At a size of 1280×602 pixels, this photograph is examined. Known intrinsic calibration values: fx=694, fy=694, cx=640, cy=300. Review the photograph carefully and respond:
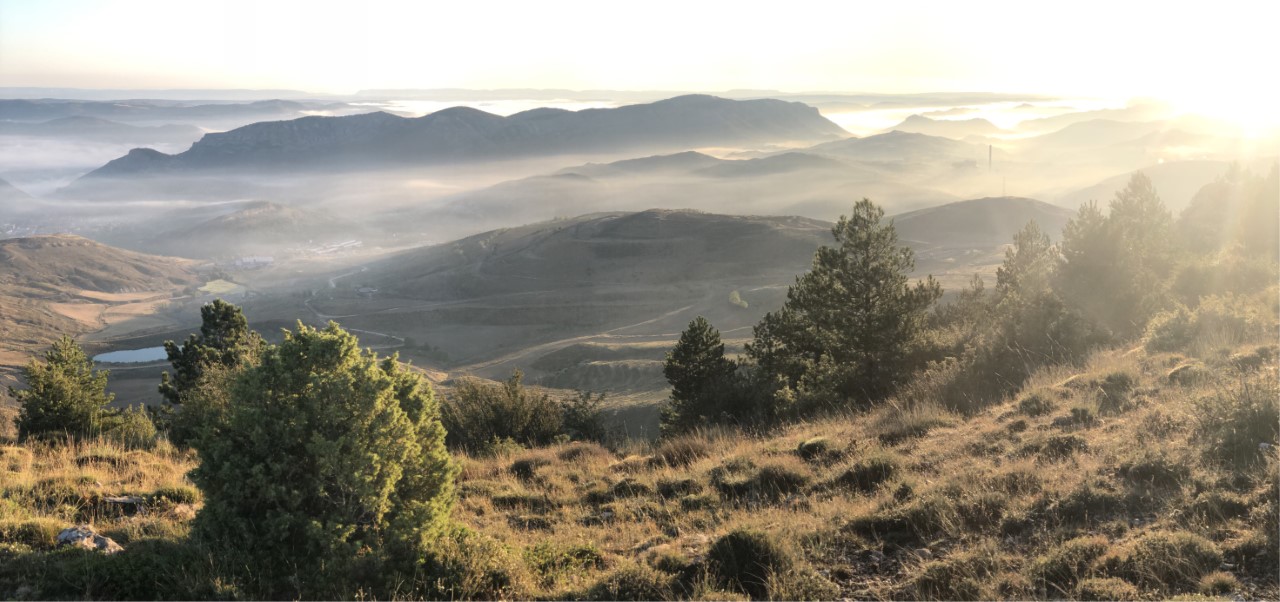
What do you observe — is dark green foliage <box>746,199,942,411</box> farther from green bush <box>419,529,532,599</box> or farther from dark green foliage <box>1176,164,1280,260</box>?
dark green foliage <box>1176,164,1280,260</box>

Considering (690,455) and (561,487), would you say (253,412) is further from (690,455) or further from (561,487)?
(690,455)

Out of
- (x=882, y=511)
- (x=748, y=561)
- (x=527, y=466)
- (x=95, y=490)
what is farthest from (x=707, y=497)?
(x=95, y=490)

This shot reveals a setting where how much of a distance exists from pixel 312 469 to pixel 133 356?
492 feet

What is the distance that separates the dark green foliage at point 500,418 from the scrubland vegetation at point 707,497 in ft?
14.4

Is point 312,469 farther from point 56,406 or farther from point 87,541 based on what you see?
point 56,406

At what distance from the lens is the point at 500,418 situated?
18062 mm

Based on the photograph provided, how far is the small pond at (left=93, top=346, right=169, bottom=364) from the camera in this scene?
122 m

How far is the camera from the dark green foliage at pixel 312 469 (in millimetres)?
5734

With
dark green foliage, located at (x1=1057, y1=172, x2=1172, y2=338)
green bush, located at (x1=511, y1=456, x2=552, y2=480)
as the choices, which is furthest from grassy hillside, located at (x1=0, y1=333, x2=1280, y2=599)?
dark green foliage, located at (x1=1057, y1=172, x2=1172, y2=338)

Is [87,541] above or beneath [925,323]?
above

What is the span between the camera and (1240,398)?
7.53 metres

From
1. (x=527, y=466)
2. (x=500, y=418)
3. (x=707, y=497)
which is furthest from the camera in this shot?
(x=500, y=418)

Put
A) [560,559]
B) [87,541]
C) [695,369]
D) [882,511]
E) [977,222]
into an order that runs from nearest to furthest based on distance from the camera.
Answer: [87,541] → [560,559] → [882,511] → [695,369] → [977,222]

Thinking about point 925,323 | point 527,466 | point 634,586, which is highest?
point 634,586
